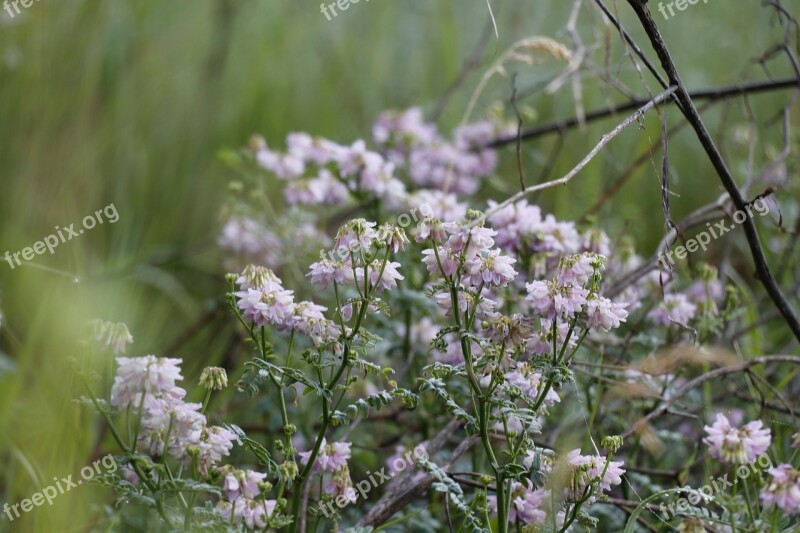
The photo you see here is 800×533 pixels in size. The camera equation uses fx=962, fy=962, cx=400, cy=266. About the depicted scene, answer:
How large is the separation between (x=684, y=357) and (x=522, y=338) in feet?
1.19

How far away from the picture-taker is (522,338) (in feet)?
4.21

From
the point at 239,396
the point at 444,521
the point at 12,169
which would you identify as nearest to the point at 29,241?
the point at 12,169

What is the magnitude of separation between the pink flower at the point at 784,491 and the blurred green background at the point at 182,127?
779 mm

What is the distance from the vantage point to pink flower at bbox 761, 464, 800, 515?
3.78ft

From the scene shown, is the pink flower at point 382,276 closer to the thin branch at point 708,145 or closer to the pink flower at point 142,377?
the pink flower at point 142,377

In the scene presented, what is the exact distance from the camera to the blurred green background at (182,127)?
188 centimetres

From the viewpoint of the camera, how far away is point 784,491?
1157 mm

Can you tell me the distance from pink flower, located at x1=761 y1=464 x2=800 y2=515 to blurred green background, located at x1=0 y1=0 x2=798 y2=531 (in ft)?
2.56

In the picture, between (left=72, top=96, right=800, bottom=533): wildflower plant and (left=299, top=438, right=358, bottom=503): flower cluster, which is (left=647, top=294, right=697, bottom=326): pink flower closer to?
(left=72, top=96, right=800, bottom=533): wildflower plant

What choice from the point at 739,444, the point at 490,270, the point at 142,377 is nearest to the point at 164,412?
the point at 142,377

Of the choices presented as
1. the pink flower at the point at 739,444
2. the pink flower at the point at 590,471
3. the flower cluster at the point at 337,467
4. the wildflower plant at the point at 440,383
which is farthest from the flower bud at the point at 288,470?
the pink flower at the point at 739,444

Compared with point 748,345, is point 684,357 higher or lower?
lower

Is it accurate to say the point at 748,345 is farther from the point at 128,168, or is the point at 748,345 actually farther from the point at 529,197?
the point at 128,168

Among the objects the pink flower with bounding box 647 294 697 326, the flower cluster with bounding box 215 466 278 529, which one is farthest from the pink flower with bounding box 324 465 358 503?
the pink flower with bounding box 647 294 697 326
